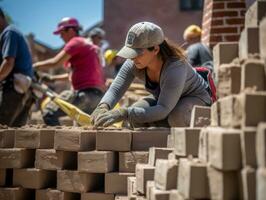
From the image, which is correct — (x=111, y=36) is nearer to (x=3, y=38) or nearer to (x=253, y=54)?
(x=3, y=38)

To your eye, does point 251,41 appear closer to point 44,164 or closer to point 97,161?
point 97,161

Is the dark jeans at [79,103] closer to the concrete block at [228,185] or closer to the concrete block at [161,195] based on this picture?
the concrete block at [161,195]

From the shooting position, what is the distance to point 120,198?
3.38m

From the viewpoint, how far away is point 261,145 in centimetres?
193

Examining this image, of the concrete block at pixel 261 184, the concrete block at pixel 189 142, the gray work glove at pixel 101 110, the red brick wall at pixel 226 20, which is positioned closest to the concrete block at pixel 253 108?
the concrete block at pixel 261 184

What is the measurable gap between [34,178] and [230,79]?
79.4 inches

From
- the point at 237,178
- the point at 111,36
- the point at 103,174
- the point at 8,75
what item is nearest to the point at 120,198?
the point at 103,174

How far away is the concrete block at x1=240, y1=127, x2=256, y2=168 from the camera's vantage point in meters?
2.06

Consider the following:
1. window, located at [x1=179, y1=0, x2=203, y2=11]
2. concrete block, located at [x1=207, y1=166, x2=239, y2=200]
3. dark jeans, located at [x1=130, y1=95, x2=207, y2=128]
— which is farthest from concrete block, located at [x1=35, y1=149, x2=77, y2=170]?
window, located at [x1=179, y1=0, x2=203, y2=11]

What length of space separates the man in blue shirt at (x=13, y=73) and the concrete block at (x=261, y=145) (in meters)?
3.73

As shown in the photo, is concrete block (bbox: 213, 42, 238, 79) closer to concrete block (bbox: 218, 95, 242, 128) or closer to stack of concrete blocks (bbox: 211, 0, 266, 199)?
stack of concrete blocks (bbox: 211, 0, 266, 199)

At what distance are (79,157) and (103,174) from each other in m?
0.26

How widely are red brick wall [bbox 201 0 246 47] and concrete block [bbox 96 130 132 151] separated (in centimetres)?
301

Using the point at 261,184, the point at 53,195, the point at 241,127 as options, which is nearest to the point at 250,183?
the point at 261,184
